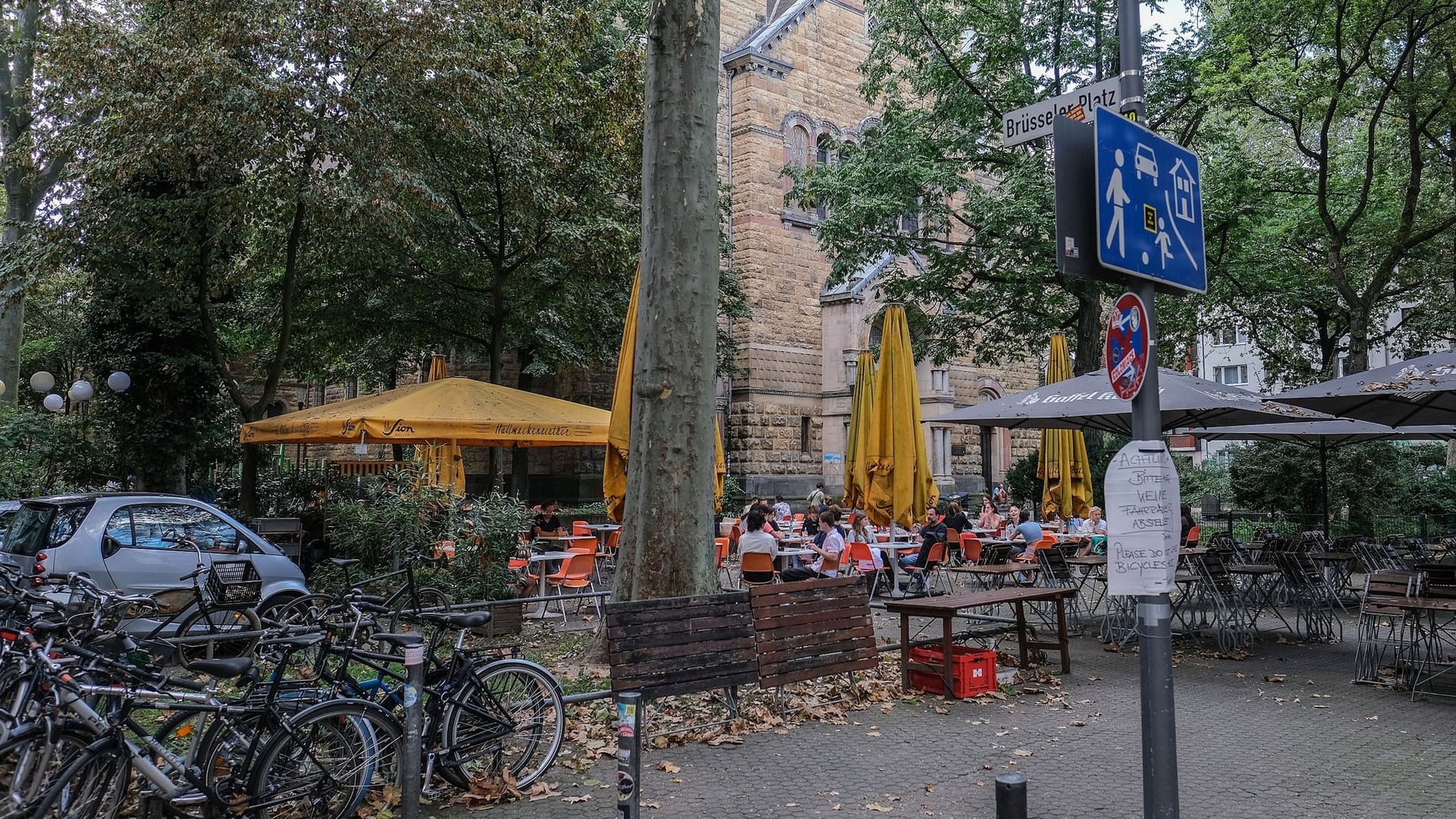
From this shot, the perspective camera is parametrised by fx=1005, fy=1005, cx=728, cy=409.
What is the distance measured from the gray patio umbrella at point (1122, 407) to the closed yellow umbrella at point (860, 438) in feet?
4.18

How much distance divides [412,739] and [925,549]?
32.2 feet

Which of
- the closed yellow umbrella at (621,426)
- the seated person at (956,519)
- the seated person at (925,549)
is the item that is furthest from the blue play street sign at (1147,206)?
the seated person at (956,519)

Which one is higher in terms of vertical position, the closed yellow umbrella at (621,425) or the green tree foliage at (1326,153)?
the green tree foliage at (1326,153)

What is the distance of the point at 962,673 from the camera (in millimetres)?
8336

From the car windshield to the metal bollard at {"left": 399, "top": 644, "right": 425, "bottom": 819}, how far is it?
632 cm

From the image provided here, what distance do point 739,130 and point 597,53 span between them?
662 cm

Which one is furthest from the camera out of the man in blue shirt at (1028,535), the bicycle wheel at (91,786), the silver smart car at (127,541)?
the man in blue shirt at (1028,535)

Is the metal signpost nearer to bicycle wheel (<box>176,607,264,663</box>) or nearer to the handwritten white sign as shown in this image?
the handwritten white sign

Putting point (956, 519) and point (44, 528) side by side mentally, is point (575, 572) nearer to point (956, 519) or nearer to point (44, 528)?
point (44, 528)

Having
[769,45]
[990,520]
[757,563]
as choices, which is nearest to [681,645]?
[757,563]

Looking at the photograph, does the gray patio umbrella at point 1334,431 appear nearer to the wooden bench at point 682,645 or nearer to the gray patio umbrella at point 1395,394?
the gray patio umbrella at point 1395,394

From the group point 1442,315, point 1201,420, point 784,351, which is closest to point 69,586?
point 1201,420

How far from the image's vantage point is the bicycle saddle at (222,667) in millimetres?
4637

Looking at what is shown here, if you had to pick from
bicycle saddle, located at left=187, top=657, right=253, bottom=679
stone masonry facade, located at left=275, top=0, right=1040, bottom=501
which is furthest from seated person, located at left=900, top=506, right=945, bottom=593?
stone masonry facade, located at left=275, top=0, right=1040, bottom=501
